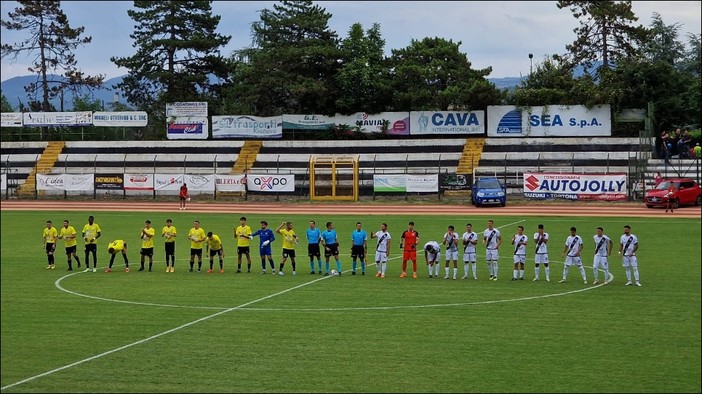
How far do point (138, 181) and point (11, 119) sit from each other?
674 inches

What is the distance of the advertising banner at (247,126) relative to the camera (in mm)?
66688

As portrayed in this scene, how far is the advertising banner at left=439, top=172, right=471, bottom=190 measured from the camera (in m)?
55.9

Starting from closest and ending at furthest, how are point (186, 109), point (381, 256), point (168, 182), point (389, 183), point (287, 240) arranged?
point (381, 256), point (287, 240), point (389, 183), point (168, 182), point (186, 109)

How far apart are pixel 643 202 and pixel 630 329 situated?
34.7 metres

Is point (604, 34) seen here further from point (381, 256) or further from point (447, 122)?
point (381, 256)

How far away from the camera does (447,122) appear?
212 ft

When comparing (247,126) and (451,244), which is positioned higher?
(247,126)

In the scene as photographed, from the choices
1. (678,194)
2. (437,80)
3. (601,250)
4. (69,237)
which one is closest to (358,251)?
(601,250)

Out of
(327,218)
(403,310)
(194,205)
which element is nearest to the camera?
(403,310)

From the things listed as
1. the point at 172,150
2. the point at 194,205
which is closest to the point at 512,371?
the point at 194,205

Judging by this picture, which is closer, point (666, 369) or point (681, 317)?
point (666, 369)

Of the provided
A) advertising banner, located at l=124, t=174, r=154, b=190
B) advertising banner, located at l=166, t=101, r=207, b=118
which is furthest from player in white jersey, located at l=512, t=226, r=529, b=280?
advertising banner, located at l=166, t=101, r=207, b=118

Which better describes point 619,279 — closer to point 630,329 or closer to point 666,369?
point 630,329

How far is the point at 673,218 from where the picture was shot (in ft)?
146
